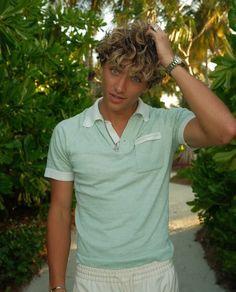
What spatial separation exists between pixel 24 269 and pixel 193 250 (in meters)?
2.63

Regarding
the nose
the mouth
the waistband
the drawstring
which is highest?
the nose

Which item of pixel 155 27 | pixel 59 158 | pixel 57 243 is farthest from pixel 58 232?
pixel 155 27

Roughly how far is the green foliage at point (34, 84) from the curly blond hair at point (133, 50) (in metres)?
1.33

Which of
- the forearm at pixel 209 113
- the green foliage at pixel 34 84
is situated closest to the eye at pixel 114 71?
the forearm at pixel 209 113

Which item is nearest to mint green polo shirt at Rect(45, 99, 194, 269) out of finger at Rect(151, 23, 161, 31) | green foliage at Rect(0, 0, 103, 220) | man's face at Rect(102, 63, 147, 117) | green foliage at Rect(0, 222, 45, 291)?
man's face at Rect(102, 63, 147, 117)

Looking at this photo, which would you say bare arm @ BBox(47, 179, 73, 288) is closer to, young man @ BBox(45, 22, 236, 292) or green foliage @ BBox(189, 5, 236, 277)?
young man @ BBox(45, 22, 236, 292)

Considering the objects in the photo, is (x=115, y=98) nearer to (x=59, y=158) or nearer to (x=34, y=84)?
(x=59, y=158)

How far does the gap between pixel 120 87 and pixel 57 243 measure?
0.81 meters

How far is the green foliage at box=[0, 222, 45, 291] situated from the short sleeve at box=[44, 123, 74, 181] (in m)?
3.38

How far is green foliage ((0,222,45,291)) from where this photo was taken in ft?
18.1

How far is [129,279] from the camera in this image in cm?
228

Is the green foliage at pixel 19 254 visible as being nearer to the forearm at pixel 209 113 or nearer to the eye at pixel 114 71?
the eye at pixel 114 71

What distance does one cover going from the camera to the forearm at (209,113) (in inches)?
85.5

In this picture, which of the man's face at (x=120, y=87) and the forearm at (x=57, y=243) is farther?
the forearm at (x=57, y=243)
